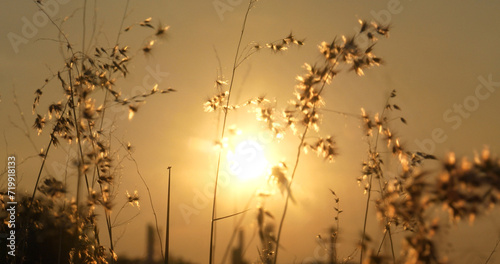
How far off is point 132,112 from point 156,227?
925 millimetres

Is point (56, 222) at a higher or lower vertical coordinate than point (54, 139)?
lower

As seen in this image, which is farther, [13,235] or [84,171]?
[13,235]

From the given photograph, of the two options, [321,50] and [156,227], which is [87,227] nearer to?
[156,227]

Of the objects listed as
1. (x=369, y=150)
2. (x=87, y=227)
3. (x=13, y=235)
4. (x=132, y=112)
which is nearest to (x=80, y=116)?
(x=132, y=112)

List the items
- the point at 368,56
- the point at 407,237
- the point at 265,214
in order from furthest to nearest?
the point at 368,56 → the point at 265,214 → the point at 407,237

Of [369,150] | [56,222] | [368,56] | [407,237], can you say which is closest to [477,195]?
[407,237]

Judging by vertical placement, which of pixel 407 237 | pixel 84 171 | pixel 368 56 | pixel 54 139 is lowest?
pixel 407 237

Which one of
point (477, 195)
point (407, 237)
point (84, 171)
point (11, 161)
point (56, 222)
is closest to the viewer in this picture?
point (477, 195)

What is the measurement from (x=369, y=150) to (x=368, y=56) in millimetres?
912

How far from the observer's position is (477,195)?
6.27 ft

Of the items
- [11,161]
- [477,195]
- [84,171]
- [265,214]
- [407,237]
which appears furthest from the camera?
[11,161]

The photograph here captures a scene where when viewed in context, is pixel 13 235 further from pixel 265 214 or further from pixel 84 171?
pixel 265 214

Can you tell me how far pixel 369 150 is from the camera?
4.73 meters

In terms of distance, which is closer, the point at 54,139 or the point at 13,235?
the point at 54,139
